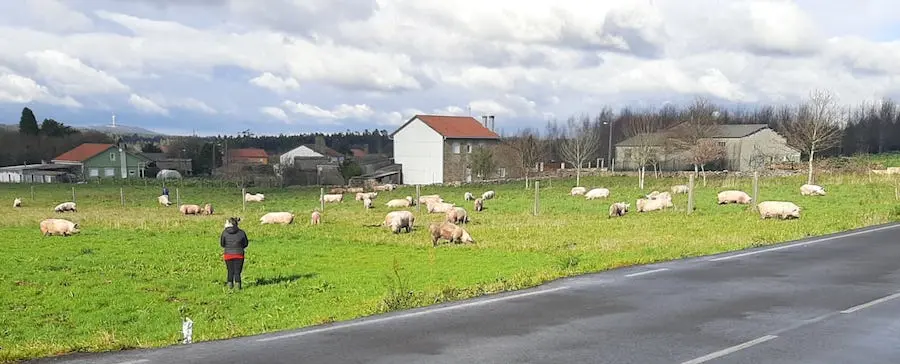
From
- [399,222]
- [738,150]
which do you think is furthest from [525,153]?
[399,222]

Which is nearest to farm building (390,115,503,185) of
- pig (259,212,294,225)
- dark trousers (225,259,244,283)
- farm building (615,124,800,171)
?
farm building (615,124,800,171)

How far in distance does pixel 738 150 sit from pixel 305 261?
256ft

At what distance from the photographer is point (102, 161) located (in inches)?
4218

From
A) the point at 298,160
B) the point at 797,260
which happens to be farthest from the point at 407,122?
the point at 797,260

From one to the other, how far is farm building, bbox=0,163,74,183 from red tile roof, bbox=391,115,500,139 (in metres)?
47.3

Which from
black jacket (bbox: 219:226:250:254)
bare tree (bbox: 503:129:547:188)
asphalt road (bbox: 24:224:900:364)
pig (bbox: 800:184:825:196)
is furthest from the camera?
bare tree (bbox: 503:129:547:188)

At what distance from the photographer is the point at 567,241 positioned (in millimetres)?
22969

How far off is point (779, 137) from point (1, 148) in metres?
118

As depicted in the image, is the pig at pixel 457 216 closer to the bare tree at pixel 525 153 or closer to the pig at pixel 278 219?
the pig at pixel 278 219

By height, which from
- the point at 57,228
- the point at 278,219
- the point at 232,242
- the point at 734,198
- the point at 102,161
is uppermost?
the point at 102,161

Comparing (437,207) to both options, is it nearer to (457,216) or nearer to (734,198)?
(457,216)

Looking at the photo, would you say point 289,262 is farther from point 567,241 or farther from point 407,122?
point 407,122

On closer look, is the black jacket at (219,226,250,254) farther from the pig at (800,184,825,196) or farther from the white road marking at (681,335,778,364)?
the pig at (800,184,825,196)

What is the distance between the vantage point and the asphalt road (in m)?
8.85
